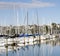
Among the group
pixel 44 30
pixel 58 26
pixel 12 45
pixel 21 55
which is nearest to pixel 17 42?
pixel 12 45

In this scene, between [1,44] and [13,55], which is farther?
[1,44]

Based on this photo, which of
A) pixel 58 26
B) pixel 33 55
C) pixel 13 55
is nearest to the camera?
pixel 13 55

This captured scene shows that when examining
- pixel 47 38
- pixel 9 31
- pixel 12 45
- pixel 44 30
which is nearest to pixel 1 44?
pixel 12 45

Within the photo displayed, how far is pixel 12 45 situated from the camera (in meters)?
13.8

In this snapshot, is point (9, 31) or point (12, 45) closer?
point (12, 45)

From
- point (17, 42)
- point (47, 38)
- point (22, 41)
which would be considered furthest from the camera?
point (47, 38)

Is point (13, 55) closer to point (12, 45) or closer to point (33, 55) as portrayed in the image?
point (33, 55)

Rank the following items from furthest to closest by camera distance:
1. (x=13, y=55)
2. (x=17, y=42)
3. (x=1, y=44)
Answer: (x=17, y=42), (x=1, y=44), (x=13, y=55)

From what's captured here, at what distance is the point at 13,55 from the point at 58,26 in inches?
816

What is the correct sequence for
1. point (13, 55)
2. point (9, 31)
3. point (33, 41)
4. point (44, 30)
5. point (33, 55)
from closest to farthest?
1. point (13, 55)
2. point (33, 55)
3. point (33, 41)
4. point (9, 31)
5. point (44, 30)

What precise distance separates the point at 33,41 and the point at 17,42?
2.67 metres

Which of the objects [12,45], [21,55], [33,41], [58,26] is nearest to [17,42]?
[12,45]

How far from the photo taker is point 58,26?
102 feet

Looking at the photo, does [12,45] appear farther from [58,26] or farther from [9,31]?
[58,26]
